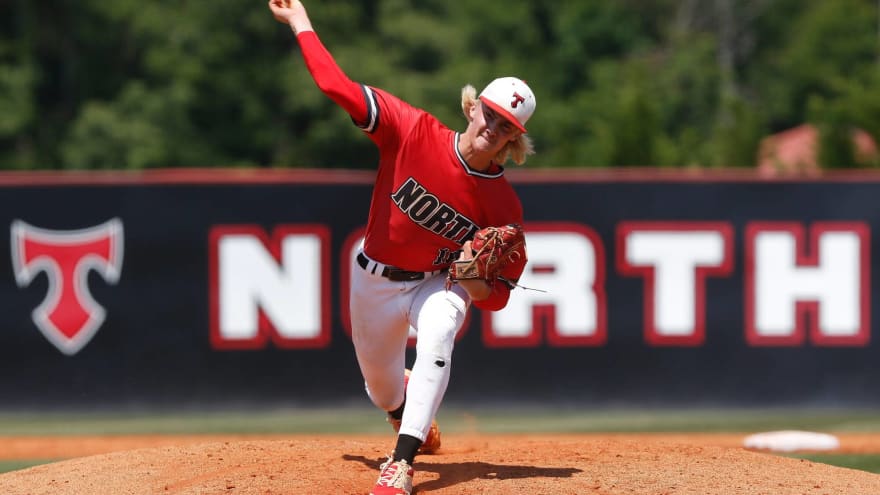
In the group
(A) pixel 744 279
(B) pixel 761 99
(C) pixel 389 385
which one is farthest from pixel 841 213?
(B) pixel 761 99

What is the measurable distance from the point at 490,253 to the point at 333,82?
99 centimetres

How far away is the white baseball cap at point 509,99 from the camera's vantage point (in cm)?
555

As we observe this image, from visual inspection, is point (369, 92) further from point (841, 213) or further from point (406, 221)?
point (841, 213)

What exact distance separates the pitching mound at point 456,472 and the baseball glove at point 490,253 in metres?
0.91

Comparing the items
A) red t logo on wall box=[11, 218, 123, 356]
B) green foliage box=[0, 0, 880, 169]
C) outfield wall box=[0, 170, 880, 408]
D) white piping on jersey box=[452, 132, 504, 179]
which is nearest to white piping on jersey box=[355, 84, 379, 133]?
white piping on jersey box=[452, 132, 504, 179]

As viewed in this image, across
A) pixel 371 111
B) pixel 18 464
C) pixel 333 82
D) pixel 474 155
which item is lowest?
pixel 18 464

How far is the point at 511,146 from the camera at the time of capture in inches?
227

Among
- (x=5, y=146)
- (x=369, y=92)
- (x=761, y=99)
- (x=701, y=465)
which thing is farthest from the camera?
(x=761, y=99)

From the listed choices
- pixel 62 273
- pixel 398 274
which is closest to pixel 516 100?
pixel 398 274

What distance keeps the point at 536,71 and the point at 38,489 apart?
31.7m

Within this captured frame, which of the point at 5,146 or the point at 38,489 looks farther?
the point at 5,146

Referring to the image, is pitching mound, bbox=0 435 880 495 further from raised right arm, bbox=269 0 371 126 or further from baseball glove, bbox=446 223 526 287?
raised right arm, bbox=269 0 371 126

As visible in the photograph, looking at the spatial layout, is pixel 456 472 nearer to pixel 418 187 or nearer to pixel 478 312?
pixel 418 187

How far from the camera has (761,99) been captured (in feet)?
144
